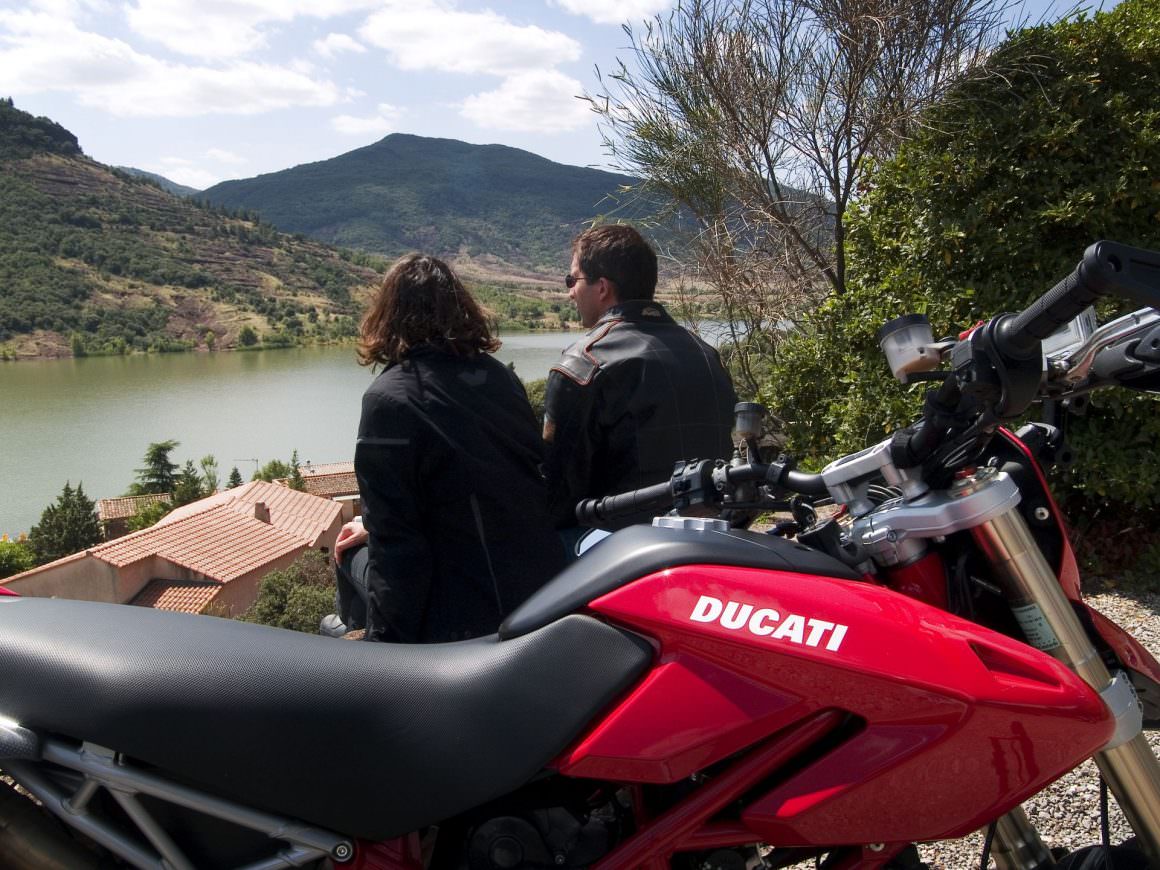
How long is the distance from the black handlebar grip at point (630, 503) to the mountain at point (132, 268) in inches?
2964

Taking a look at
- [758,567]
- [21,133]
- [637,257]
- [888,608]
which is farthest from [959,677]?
[21,133]

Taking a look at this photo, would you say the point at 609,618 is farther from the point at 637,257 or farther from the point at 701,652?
the point at 637,257

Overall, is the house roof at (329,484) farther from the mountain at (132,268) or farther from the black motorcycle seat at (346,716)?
the black motorcycle seat at (346,716)

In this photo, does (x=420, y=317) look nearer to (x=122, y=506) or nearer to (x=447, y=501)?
(x=447, y=501)

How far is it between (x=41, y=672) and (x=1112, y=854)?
1.85 m

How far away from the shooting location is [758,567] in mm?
1398

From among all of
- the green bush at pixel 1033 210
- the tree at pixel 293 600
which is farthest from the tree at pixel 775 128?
the tree at pixel 293 600

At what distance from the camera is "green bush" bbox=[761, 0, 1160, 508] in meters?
4.71

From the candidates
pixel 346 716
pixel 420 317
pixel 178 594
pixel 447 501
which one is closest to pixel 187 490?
pixel 178 594

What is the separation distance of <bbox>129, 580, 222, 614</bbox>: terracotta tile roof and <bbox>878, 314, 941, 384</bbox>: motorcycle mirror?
2667 centimetres

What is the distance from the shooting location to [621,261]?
3207 millimetres

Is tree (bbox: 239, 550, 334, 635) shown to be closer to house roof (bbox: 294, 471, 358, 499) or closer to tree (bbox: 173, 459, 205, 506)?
house roof (bbox: 294, 471, 358, 499)

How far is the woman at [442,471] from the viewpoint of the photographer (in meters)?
2.32

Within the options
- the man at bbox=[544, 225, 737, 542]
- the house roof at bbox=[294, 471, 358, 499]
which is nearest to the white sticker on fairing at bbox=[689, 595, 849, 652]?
the man at bbox=[544, 225, 737, 542]
